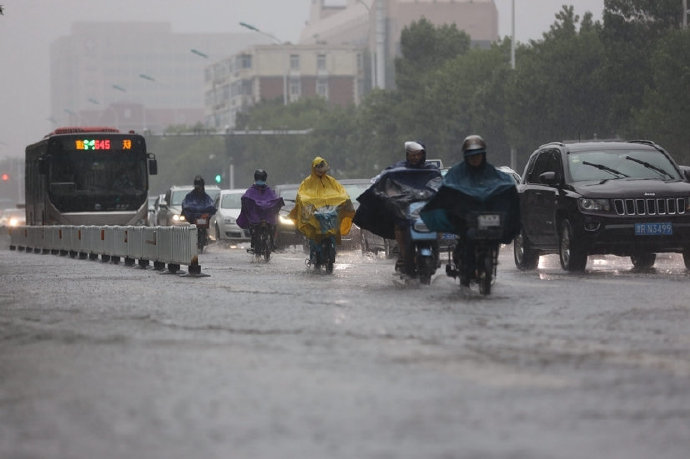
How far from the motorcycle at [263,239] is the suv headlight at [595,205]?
912 cm

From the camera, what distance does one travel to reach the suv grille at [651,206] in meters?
21.0

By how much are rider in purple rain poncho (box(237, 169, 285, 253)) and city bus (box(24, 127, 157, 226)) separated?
12.4 metres

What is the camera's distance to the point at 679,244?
2112 cm

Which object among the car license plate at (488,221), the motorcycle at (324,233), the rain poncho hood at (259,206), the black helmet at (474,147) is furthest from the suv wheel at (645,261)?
the rain poncho hood at (259,206)

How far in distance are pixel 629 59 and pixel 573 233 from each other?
46829mm

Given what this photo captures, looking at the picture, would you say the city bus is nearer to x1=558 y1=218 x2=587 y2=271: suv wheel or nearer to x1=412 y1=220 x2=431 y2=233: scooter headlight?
x1=558 y1=218 x2=587 y2=271: suv wheel

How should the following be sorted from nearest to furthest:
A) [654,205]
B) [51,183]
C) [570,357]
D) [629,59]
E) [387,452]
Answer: [387,452]
[570,357]
[654,205]
[51,183]
[629,59]

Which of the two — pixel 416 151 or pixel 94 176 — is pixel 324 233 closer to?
pixel 416 151

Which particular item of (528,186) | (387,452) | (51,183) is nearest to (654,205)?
(528,186)

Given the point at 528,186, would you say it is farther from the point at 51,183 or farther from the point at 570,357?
the point at 51,183

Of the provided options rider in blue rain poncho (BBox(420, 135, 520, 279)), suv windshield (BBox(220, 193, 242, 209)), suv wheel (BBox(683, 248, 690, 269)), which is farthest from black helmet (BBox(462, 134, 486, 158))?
suv windshield (BBox(220, 193, 242, 209))

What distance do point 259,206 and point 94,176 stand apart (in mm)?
13647

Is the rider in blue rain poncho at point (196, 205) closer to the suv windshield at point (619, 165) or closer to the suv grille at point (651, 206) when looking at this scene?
the suv windshield at point (619, 165)

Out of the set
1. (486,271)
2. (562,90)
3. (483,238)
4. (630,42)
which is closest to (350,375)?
(486,271)
